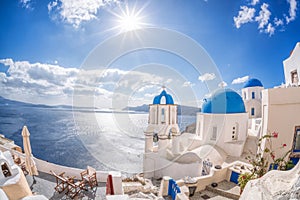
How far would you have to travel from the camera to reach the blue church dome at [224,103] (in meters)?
11.4

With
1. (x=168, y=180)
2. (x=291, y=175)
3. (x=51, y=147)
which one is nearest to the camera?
(x=291, y=175)

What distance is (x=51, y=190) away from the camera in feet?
18.1

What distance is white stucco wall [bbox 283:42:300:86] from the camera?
684cm

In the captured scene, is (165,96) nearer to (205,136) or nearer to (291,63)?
(205,136)

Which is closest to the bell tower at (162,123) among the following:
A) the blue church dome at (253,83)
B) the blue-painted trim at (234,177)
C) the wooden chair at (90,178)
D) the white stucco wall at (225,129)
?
the white stucco wall at (225,129)

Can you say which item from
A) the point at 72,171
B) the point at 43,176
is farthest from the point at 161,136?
the point at 43,176

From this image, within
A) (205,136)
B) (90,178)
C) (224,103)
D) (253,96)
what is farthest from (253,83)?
(90,178)

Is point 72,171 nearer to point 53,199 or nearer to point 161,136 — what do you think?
point 53,199

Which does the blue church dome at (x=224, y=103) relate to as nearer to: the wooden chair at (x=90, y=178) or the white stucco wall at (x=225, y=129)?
the white stucco wall at (x=225, y=129)

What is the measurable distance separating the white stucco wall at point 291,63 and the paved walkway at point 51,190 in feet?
31.9

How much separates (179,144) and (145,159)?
3.05 metres

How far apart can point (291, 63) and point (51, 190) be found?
11.6 meters

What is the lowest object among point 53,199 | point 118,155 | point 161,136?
point 118,155

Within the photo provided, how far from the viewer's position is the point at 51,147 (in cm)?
4059
